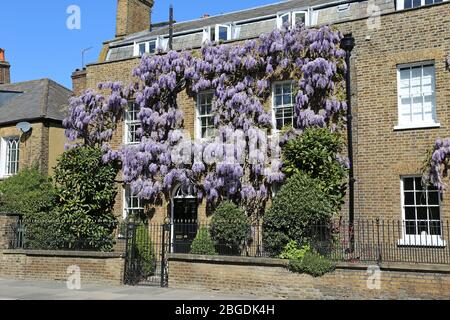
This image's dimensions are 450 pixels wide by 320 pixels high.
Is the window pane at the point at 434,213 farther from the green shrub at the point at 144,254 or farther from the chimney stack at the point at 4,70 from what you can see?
the chimney stack at the point at 4,70

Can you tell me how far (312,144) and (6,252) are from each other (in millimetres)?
9952

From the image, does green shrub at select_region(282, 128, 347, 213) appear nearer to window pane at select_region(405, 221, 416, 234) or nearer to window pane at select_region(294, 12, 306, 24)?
window pane at select_region(405, 221, 416, 234)

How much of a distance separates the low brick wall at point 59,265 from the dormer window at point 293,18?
370 inches

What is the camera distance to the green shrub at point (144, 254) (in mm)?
15391

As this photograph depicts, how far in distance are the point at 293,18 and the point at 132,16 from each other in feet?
34.8

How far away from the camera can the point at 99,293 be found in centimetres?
1337

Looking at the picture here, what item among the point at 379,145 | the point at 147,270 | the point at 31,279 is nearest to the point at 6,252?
the point at 31,279

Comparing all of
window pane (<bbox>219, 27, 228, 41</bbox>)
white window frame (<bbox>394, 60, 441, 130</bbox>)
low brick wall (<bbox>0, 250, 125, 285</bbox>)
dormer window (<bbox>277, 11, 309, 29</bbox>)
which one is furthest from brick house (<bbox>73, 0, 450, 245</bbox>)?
low brick wall (<bbox>0, 250, 125, 285</bbox>)

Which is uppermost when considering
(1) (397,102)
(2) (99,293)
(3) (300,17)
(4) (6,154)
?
(3) (300,17)

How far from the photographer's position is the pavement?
→ 12719 millimetres

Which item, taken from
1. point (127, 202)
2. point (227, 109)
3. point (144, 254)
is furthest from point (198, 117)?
point (144, 254)

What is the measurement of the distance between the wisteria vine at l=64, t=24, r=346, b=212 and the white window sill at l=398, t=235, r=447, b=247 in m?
3.91

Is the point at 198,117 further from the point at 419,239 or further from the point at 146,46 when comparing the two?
the point at 419,239
